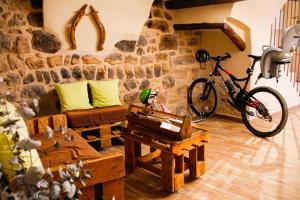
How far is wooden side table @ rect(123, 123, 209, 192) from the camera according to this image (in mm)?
2498

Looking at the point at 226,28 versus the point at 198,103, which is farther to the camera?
the point at 198,103

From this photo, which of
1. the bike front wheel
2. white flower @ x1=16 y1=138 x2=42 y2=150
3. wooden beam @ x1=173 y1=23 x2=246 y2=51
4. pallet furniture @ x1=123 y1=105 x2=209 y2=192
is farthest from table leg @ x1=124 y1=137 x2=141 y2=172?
wooden beam @ x1=173 y1=23 x2=246 y2=51

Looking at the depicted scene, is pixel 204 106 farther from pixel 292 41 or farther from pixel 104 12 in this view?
pixel 104 12

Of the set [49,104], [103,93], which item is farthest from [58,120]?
[103,93]

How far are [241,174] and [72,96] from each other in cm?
206

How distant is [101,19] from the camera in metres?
3.78

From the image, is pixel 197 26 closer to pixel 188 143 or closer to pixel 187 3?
pixel 187 3

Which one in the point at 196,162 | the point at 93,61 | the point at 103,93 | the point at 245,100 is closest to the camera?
the point at 196,162

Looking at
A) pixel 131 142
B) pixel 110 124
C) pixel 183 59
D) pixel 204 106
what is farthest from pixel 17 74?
pixel 204 106

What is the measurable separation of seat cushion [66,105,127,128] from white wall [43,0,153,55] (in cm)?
85

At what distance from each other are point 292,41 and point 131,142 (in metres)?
2.34

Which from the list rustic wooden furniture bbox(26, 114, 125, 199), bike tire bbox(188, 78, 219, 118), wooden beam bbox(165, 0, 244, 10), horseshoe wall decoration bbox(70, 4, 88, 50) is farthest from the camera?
bike tire bbox(188, 78, 219, 118)

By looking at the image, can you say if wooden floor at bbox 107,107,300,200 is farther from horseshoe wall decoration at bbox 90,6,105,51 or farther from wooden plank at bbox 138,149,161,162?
horseshoe wall decoration at bbox 90,6,105,51

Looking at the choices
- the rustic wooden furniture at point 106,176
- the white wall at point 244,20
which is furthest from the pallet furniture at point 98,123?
the white wall at point 244,20
